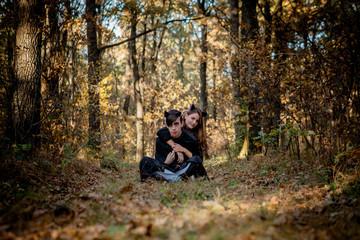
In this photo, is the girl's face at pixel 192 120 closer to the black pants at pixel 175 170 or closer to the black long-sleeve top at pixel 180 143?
the black long-sleeve top at pixel 180 143

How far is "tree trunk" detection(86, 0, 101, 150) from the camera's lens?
24.6 ft

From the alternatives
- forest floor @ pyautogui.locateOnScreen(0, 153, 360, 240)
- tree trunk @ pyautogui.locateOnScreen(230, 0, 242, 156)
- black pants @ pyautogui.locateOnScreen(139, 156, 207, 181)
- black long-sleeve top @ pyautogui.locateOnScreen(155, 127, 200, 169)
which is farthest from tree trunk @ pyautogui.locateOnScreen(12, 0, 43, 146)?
tree trunk @ pyautogui.locateOnScreen(230, 0, 242, 156)

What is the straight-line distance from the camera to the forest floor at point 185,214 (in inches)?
78.8

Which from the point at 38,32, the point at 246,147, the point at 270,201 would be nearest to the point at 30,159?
the point at 38,32

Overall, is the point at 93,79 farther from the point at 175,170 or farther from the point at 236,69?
the point at 236,69

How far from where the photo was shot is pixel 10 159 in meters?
3.73

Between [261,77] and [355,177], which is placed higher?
[261,77]

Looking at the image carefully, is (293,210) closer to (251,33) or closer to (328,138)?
(328,138)

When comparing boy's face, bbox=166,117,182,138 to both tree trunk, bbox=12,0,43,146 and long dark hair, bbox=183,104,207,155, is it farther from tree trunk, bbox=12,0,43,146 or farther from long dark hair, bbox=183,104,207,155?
tree trunk, bbox=12,0,43,146

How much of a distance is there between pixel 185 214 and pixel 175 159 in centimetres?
291

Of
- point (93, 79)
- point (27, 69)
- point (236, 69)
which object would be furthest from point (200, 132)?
point (27, 69)

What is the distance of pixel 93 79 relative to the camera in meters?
7.34

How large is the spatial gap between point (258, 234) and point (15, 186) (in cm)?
330

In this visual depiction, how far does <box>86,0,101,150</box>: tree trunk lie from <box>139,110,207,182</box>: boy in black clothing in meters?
2.72
